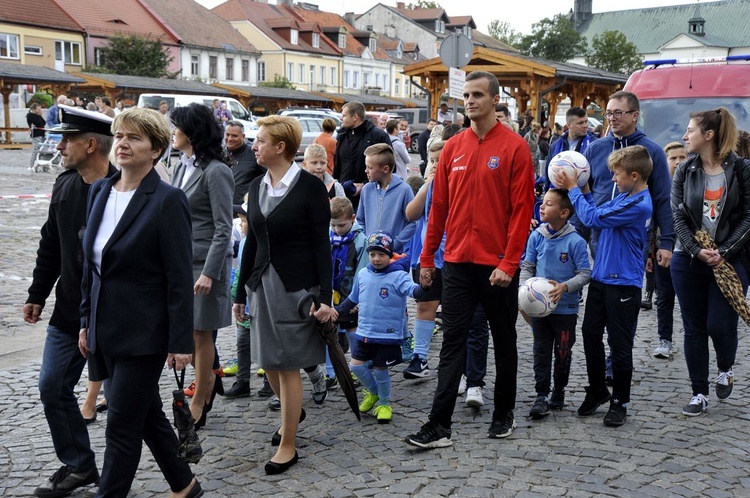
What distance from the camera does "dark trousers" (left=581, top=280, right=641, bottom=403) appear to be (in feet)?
17.9

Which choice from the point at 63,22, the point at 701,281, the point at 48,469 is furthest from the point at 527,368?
the point at 63,22

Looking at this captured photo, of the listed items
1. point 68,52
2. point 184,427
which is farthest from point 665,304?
point 68,52

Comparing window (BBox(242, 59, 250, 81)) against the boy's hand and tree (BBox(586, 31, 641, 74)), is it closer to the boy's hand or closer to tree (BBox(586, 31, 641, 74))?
tree (BBox(586, 31, 641, 74))

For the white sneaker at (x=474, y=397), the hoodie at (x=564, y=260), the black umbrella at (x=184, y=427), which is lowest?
the white sneaker at (x=474, y=397)

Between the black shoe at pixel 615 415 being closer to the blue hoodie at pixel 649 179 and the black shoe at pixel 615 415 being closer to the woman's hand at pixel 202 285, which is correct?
the blue hoodie at pixel 649 179

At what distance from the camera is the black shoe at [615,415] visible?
544 cm

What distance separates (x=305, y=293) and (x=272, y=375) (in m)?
0.57

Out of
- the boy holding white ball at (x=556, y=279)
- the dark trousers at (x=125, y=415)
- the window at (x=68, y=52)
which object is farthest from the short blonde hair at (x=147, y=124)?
the window at (x=68, y=52)

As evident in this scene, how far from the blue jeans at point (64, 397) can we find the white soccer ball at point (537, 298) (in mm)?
2649

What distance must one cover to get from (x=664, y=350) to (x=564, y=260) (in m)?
2.16

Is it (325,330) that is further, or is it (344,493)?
(325,330)

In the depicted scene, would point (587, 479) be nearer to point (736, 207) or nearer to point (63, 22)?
point (736, 207)

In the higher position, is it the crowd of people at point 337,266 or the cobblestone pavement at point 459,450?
the crowd of people at point 337,266

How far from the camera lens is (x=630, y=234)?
545 cm
